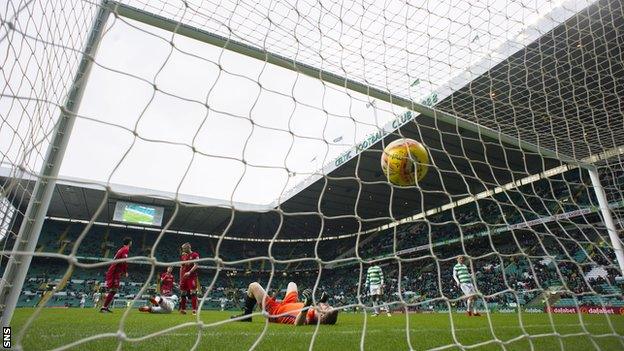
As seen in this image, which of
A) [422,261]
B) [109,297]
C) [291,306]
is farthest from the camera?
[422,261]

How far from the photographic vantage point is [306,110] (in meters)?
2.67

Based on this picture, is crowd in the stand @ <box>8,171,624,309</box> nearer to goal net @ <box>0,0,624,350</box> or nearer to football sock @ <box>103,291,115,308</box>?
football sock @ <box>103,291,115,308</box>

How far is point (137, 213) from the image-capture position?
22531 mm

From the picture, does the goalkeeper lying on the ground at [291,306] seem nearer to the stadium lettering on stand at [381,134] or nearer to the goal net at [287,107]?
the goal net at [287,107]

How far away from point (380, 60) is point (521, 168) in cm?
1248

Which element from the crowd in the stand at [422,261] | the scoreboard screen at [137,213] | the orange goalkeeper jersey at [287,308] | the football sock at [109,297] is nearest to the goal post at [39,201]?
the orange goalkeeper jersey at [287,308]

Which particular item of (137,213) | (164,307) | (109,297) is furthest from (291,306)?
(137,213)

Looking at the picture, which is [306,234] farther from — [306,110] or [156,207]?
[306,110]

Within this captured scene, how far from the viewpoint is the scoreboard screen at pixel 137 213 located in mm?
22016

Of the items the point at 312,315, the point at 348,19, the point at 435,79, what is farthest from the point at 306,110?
the point at 312,315

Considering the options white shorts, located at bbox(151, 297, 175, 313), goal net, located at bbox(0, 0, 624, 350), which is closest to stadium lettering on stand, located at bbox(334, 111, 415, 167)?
goal net, located at bbox(0, 0, 624, 350)

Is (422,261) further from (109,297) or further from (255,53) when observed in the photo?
(255,53)

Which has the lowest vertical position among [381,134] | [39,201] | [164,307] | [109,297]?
[164,307]

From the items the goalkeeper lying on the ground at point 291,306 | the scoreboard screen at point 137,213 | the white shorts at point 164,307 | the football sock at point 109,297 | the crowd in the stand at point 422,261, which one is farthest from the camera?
the scoreboard screen at point 137,213
